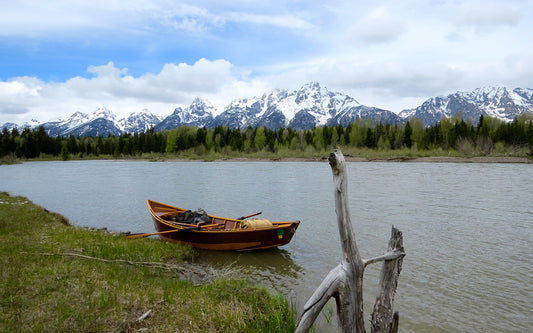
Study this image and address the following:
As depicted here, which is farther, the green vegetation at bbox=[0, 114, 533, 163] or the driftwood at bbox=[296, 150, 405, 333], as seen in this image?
the green vegetation at bbox=[0, 114, 533, 163]

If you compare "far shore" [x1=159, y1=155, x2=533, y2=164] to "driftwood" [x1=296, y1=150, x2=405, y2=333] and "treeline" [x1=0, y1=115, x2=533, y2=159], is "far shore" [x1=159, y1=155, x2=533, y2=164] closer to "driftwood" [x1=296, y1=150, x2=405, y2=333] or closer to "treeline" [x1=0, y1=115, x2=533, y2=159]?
"treeline" [x1=0, y1=115, x2=533, y2=159]

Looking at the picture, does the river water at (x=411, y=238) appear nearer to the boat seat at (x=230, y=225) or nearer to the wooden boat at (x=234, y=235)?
the wooden boat at (x=234, y=235)

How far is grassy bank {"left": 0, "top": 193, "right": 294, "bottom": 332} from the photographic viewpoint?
5.93 meters

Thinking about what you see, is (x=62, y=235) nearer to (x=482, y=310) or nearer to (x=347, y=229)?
(x=347, y=229)

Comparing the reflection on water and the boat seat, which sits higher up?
the boat seat

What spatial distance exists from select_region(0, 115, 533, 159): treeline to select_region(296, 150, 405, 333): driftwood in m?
79.1

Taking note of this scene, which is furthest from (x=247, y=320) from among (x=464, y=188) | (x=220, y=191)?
(x=464, y=188)

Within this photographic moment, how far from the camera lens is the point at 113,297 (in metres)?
6.92

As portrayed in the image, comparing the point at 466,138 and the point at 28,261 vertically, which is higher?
the point at 466,138

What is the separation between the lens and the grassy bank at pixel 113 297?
5.93m

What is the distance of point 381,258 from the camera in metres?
4.85

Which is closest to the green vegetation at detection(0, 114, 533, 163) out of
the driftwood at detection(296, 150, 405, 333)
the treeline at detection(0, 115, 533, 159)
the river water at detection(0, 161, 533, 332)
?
the treeline at detection(0, 115, 533, 159)

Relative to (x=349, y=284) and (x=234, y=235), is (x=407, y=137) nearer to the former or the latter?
(x=234, y=235)

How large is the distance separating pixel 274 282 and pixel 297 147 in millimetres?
97168
